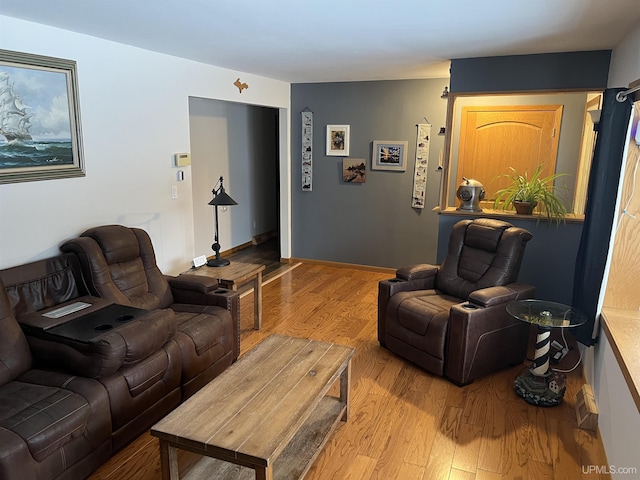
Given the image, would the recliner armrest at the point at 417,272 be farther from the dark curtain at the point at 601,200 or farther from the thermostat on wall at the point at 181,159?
the thermostat on wall at the point at 181,159

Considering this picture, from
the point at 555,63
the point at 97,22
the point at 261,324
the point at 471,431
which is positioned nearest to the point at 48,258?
the point at 97,22

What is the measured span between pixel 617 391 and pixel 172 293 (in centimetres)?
287

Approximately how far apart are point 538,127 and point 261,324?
353cm

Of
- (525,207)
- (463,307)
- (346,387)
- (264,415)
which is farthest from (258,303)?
→ (525,207)

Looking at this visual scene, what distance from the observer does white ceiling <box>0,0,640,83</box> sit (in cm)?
248

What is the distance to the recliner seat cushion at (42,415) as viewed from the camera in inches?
77.9

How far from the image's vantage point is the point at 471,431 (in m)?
2.76

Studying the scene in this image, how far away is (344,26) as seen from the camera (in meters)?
2.89

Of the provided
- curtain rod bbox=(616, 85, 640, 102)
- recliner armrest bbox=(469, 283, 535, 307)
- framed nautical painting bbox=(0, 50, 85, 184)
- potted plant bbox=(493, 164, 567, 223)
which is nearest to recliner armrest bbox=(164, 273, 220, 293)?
framed nautical painting bbox=(0, 50, 85, 184)

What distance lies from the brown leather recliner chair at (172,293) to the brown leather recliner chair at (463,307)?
125cm

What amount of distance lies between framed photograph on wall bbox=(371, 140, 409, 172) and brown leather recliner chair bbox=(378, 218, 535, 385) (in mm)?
1821

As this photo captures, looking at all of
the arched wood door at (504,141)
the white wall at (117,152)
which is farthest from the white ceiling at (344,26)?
the arched wood door at (504,141)

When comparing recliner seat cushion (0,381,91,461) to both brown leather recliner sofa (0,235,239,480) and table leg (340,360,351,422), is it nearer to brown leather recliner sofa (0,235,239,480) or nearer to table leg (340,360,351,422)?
brown leather recliner sofa (0,235,239,480)

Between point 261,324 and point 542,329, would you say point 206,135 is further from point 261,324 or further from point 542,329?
point 542,329
